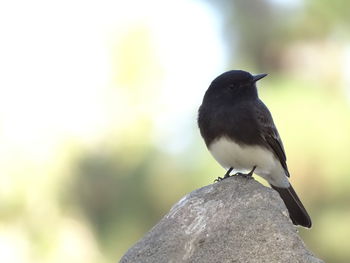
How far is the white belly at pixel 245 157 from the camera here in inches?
191

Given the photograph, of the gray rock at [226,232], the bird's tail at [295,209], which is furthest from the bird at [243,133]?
the gray rock at [226,232]

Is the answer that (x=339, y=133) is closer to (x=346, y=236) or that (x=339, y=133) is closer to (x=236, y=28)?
(x=346, y=236)

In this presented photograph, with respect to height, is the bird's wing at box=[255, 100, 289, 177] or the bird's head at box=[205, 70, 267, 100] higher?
the bird's head at box=[205, 70, 267, 100]

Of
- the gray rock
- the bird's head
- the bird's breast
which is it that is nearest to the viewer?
the gray rock

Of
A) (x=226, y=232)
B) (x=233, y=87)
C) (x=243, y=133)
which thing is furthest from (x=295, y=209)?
(x=226, y=232)

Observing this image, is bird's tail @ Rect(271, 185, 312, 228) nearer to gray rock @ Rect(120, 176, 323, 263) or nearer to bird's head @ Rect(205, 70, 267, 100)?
bird's head @ Rect(205, 70, 267, 100)

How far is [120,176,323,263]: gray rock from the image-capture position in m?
3.57

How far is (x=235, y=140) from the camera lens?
15.8ft

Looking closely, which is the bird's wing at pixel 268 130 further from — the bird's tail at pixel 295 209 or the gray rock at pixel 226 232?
the gray rock at pixel 226 232

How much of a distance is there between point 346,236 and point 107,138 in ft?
6.50

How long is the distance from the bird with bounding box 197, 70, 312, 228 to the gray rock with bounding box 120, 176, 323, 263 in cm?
80

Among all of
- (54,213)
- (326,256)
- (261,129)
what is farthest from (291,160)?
→ (54,213)

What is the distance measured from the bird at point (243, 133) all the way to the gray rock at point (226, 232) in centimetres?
80

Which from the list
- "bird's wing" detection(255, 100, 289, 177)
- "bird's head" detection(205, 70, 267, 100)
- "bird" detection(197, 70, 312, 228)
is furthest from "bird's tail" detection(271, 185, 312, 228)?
"bird's head" detection(205, 70, 267, 100)
